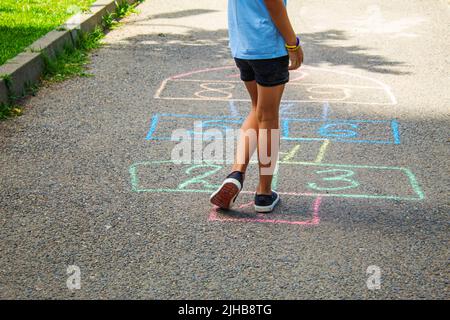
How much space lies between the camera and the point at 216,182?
15.5ft

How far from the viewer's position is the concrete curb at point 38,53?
6391 millimetres

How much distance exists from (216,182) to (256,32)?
1186 mm

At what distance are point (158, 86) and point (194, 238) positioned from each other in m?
3.31

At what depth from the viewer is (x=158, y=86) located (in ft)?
23.0

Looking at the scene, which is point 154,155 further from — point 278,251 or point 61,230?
point 278,251

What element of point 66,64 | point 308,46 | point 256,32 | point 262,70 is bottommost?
point 308,46

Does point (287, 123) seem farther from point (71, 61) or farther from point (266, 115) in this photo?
point (71, 61)

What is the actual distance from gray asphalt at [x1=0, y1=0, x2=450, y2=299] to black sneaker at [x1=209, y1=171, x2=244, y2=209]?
0.10 meters

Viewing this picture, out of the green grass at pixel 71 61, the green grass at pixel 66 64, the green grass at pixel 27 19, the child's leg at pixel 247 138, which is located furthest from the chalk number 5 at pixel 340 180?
the green grass at pixel 27 19

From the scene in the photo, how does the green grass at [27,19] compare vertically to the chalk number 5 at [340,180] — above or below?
above

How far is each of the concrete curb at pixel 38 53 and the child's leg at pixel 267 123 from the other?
284cm

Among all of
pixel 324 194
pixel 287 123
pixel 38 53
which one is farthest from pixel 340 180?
pixel 38 53

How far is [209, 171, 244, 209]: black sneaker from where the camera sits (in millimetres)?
4164

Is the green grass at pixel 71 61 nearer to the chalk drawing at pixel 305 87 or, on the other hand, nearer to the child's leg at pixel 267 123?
the chalk drawing at pixel 305 87
